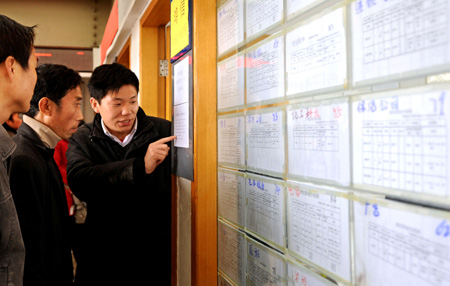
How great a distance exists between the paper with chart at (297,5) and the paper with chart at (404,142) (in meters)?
0.24

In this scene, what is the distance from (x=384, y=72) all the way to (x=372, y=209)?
0.72 ft

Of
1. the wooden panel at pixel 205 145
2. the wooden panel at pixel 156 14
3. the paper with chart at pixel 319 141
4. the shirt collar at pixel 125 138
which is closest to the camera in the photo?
the paper with chart at pixel 319 141

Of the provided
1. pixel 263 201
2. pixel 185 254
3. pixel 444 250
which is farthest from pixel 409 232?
pixel 185 254

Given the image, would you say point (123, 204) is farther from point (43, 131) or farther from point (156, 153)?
point (43, 131)

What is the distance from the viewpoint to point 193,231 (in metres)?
1.28

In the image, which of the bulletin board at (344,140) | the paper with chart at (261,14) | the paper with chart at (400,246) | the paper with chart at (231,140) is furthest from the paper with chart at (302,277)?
the paper with chart at (261,14)

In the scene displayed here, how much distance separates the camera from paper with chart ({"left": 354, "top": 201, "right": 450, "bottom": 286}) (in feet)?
1.65

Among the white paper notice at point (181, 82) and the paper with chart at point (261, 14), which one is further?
the white paper notice at point (181, 82)

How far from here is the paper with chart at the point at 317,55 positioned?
676 millimetres

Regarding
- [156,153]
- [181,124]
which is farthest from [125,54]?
[181,124]

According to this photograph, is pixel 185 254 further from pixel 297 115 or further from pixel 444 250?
pixel 444 250

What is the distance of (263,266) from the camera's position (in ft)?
3.20

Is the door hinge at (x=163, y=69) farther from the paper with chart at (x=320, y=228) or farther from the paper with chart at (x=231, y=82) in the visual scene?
the paper with chart at (x=320, y=228)

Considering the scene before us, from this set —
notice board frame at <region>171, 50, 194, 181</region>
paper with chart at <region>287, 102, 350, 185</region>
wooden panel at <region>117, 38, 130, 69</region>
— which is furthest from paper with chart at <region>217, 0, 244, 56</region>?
wooden panel at <region>117, 38, 130, 69</region>
